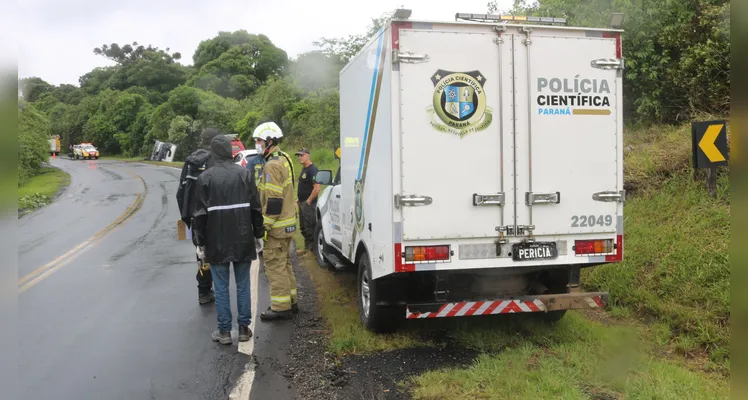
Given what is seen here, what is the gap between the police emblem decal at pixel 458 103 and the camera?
15.8 feet

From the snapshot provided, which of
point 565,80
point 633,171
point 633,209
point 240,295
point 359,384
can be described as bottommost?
point 359,384

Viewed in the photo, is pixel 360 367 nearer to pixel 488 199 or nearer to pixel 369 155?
pixel 488 199

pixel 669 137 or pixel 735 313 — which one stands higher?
pixel 669 137

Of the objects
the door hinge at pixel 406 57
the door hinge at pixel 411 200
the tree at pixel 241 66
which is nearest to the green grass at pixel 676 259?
the door hinge at pixel 411 200

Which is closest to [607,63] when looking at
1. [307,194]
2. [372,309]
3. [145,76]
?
[372,309]

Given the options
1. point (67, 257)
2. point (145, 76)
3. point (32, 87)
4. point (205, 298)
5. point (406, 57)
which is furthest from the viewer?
point (145, 76)

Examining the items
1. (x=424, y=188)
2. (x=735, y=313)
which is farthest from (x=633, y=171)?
(x=735, y=313)

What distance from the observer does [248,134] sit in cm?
3503

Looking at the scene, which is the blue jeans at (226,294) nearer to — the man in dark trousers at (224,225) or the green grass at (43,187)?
the man in dark trousers at (224,225)

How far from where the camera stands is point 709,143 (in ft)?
19.9

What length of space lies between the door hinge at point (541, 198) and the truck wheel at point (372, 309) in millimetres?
1596

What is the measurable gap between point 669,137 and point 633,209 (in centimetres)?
182

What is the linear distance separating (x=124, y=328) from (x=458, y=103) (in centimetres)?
436

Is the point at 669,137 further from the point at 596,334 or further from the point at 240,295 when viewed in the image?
the point at 240,295
